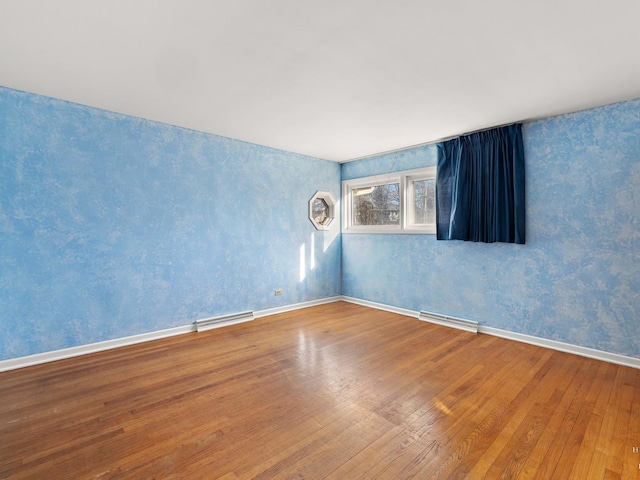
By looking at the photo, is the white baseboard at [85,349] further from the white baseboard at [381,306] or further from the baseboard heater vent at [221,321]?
the white baseboard at [381,306]

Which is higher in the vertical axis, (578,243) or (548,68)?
(548,68)

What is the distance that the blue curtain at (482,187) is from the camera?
337 centimetres

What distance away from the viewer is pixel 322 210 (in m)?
5.28

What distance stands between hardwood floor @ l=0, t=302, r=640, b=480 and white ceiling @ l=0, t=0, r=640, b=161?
2.46 metres

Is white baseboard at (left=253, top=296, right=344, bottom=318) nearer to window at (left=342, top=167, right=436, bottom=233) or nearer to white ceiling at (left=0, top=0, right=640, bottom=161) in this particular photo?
window at (left=342, top=167, right=436, bottom=233)

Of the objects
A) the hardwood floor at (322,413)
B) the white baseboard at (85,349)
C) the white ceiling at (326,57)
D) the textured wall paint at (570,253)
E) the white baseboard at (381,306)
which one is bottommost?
the hardwood floor at (322,413)

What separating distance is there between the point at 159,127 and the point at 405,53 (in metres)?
2.81

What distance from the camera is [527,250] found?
3357 mm

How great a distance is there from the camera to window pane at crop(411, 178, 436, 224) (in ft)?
14.3

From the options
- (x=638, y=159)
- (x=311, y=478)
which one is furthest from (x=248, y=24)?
(x=638, y=159)

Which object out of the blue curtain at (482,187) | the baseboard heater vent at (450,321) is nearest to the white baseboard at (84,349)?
the baseboard heater vent at (450,321)

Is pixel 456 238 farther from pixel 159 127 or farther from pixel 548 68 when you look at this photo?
pixel 159 127

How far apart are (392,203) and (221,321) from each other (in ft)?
10.1

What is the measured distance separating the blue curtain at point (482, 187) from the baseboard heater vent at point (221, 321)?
290 centimetres
